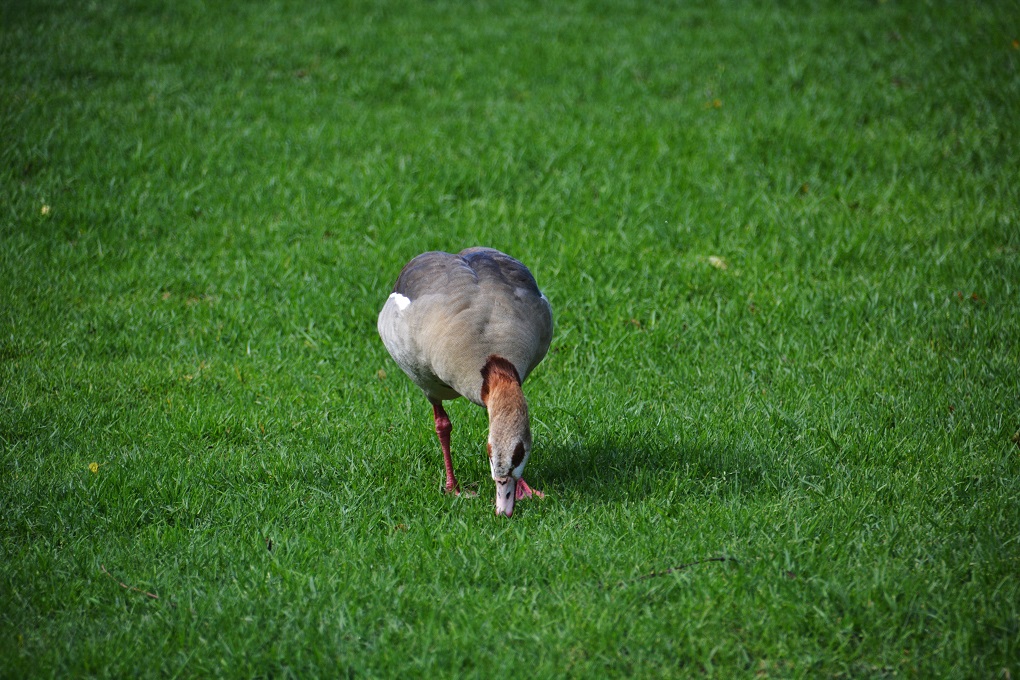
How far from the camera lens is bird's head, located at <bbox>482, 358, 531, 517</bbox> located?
4.19 metres

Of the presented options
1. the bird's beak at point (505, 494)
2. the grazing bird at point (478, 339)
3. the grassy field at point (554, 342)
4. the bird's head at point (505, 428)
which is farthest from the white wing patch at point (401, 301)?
the bird's beak at point (505, 494)

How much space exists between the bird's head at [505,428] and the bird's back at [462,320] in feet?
0.35

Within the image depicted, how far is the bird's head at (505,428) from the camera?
419 centimetres

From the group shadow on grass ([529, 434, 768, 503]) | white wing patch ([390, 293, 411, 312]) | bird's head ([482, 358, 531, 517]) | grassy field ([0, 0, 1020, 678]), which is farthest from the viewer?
white wing patch ([390, 293, 411, 312])

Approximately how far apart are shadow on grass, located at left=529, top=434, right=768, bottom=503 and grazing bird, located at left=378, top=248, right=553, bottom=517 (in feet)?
0.88

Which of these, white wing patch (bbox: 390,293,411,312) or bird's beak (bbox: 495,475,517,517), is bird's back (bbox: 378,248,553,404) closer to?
white wing patch (bbox: 390,293,411,312)

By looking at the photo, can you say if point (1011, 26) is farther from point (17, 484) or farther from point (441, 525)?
point (17, 484)

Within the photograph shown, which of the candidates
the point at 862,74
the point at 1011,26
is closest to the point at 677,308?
the point at 862,74

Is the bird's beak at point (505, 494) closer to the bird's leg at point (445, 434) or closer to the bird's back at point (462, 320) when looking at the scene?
the bird's back at point (462, 320)

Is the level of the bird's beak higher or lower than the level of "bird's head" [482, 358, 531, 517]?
lower

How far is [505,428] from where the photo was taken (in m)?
4.19

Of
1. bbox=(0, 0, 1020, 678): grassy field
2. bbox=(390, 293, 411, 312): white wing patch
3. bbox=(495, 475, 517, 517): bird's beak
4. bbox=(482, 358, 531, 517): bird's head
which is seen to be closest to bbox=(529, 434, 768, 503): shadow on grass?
bbox=(0, 0, 1020, 678): grassy field

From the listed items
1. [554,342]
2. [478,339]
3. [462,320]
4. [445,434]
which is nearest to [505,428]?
[478,339]

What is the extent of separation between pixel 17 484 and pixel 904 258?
6.28m
